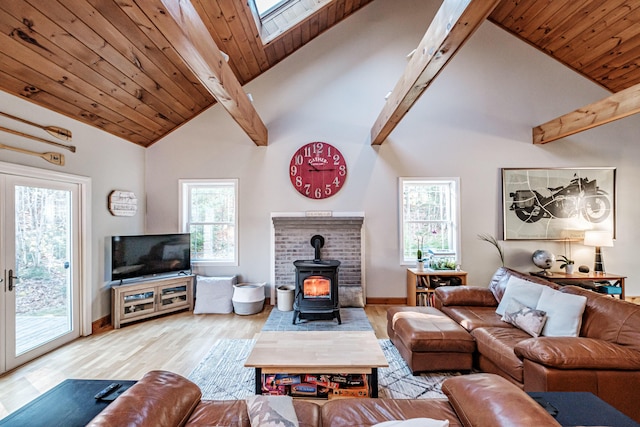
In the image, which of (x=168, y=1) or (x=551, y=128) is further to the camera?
(x=551, y=128)

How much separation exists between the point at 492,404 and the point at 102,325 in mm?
4427

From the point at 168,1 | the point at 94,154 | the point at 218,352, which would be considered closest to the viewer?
the point at 168,1

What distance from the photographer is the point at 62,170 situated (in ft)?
10.5

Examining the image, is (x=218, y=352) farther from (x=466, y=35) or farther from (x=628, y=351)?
(x=466, y=35)

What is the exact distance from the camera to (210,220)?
15.2ft

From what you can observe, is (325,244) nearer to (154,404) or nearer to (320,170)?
(320,170)

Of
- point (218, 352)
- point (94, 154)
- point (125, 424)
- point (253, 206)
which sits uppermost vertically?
point (94, 154)

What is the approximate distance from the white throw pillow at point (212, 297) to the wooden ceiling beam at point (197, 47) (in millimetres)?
2523

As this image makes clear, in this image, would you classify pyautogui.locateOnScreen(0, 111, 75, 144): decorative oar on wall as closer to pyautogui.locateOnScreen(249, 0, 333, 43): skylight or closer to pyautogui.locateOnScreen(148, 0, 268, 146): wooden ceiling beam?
pyautogui.locateOnScreen(148, 0, 268, 146): wooden ceiling beam

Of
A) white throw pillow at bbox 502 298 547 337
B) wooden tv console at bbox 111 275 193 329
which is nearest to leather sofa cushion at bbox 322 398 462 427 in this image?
white throw pillow at bbox 502 298 547 337

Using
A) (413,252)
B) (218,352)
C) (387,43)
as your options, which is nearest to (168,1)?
(218,352)

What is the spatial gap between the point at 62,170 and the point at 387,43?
4775 millimetres

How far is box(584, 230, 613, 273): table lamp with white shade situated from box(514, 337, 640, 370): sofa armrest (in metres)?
2.88

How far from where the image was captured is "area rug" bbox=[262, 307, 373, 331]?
3.53 meters
